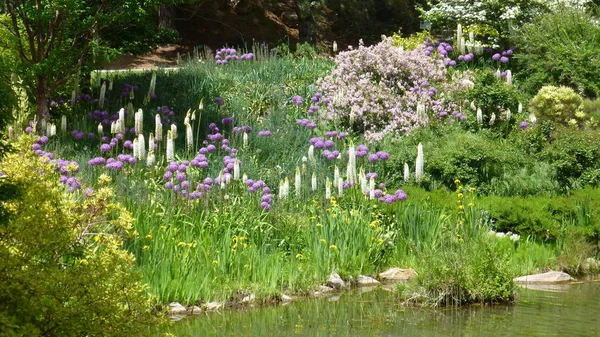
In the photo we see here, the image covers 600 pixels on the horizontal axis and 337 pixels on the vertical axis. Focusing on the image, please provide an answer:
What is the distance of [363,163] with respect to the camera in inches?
509

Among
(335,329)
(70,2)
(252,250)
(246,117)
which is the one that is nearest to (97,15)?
(70,2)

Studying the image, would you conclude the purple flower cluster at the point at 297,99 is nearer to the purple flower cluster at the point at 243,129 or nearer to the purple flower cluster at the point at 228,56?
the purple flower cluster at the point at 243,129

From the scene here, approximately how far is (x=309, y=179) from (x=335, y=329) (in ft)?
12.5

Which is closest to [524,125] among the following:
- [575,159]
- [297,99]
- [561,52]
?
[575,159]

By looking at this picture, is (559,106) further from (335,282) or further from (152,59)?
(152,59)

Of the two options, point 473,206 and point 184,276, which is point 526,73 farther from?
point 184,276

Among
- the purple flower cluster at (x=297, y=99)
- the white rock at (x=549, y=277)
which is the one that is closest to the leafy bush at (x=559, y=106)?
the purple flower cluster at (x=297, y=99)

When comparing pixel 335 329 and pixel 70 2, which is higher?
pixel 70 2

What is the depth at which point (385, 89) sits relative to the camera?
1575 centimetres

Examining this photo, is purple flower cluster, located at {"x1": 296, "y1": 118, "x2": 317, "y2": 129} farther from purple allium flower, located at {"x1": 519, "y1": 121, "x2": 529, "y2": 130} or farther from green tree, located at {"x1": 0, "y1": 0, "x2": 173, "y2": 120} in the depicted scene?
purple allium flower, located at {"x1": 519, "y1": 121, "x2": 529, "y2": 130}

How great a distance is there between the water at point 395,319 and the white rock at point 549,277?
2.76ft

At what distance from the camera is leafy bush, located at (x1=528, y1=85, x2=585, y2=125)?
15.3 meters

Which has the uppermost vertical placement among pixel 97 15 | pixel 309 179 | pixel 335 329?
pixel 97 15

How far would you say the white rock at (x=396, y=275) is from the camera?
10.7 metres
